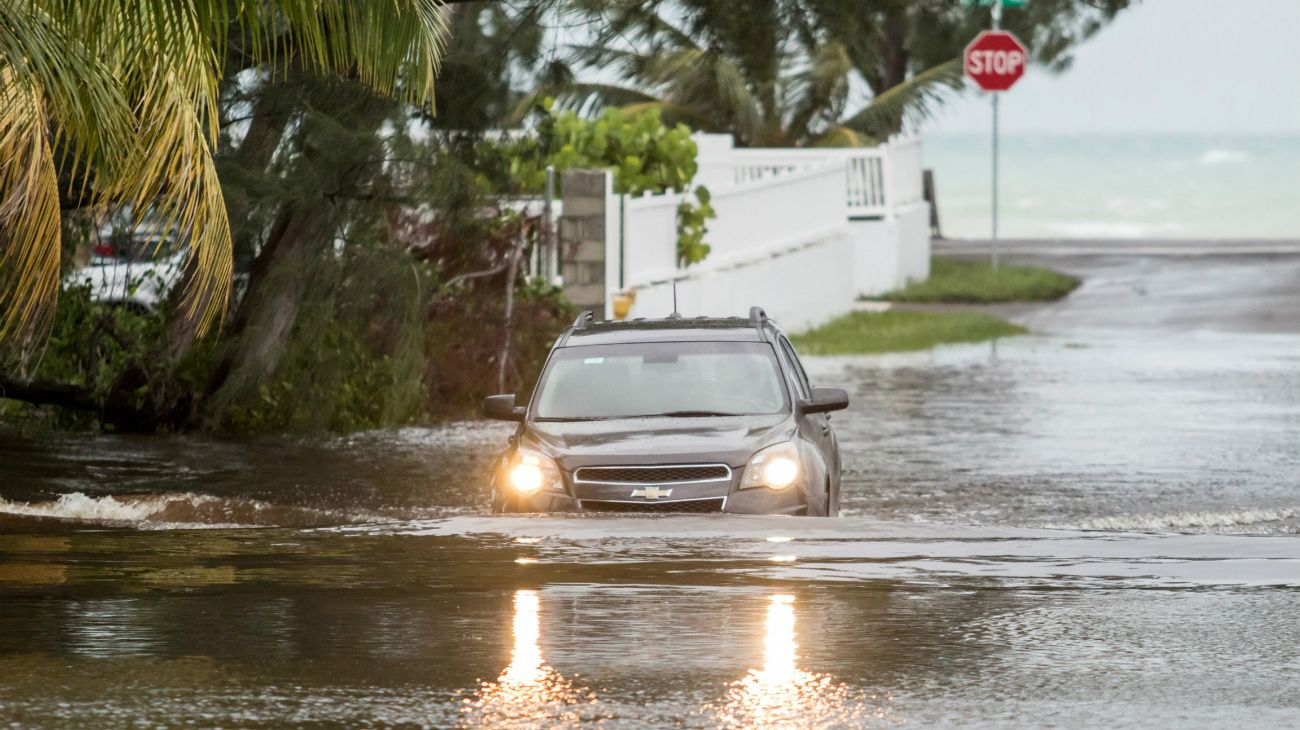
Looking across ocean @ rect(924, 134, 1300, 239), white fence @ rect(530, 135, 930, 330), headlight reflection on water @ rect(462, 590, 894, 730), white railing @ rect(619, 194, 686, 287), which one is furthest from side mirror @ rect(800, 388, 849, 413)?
ocean @ rect(924, 134, 1300, 239)

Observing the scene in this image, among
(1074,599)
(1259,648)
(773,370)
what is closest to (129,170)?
(773,370)

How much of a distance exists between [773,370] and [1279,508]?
156 inches

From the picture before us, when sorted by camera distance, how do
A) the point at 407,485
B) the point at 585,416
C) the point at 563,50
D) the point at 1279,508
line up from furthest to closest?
the point at 563,50
the point at 407,485
the point at 1279,508
the point at 585,416

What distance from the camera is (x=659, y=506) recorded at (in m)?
11.1

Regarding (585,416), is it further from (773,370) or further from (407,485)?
(407,485)

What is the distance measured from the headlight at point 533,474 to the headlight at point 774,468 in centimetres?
96

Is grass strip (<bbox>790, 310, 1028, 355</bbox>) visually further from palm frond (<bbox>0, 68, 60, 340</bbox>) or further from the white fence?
palm frond (<bbox>0, 68, 60, 340</bbox>)

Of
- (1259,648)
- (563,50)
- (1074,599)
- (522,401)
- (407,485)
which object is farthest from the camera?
(522,401)

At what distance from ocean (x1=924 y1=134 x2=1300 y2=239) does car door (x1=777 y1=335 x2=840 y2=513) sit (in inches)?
2981

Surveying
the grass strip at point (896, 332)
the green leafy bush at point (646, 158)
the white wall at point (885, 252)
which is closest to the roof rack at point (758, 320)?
the green leafy bush at point (646, 158)

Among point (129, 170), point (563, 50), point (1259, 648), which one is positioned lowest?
point (1259, 648)

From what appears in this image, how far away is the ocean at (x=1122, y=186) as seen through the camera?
106562mm

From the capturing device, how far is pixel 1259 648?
26.8ft

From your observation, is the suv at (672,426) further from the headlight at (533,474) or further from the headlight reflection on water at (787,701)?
the headlight reflection on water at (787,701)
